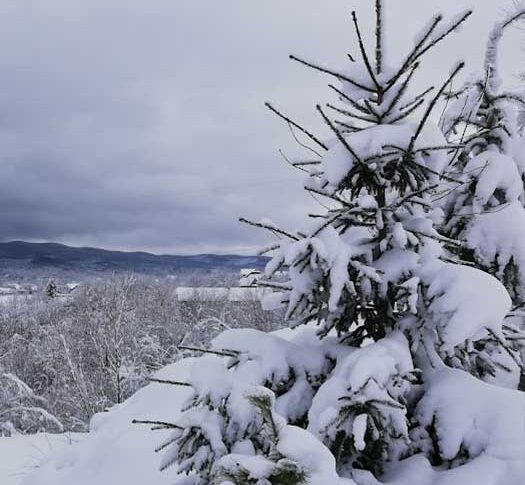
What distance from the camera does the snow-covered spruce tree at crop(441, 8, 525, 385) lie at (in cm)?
398

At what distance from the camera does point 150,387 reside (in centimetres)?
867

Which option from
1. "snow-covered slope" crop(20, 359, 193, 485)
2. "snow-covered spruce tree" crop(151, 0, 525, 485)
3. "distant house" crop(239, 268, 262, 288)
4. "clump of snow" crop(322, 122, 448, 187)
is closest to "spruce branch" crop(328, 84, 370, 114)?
"snow-covered spruce tree" crop(151, 0, 525, 485)

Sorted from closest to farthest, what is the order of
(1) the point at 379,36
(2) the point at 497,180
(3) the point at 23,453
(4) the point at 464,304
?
(4) the point at 464,304, (1) the point at 379,36, (2) the point at 497,180, (3) the point at 23,453

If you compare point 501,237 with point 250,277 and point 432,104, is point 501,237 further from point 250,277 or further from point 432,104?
point 250,277

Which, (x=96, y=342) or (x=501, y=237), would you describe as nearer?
(x=501, y=237)

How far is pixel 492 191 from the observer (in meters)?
4.27

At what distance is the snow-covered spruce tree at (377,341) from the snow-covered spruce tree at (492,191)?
2.40 feet

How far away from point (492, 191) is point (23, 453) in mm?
10040

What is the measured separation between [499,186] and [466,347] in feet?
6.00

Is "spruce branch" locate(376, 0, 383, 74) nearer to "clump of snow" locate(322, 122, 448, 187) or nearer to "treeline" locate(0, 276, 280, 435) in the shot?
"clump of snow" locate(322, 122, 448, 187)

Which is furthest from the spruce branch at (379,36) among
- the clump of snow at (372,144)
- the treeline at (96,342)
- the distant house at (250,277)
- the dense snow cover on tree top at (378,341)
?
the treeline at (96,342)

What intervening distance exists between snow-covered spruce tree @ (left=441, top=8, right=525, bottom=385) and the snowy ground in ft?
A: 20.0

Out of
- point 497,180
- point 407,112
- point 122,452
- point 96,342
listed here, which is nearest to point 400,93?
point 407,112

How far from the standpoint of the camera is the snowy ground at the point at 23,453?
8766 mm
